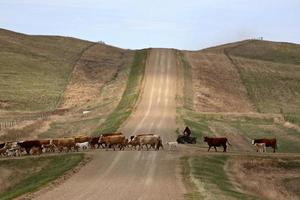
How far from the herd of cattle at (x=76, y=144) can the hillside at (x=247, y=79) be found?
3142 cm

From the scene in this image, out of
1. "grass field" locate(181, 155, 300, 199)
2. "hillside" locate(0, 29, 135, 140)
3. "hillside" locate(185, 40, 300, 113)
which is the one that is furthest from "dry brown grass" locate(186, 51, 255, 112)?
"grass field" locate(181, 155, 300, 199)

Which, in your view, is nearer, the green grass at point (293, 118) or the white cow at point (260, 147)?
the white cow at point (260, 147)

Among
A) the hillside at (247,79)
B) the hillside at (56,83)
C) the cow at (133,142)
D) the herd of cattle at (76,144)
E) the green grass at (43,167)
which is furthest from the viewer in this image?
the hillside at (247,79)

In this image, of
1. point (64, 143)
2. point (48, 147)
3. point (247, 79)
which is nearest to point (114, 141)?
point (64, 143)

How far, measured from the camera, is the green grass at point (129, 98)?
2547 inches

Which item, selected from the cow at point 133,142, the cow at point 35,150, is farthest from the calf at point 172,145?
the cow at point 35,150

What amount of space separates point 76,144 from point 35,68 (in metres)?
67.5

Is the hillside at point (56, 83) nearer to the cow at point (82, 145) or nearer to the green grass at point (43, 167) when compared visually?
the cow at point (82, 145)

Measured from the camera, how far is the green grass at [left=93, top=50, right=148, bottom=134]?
6469 cm

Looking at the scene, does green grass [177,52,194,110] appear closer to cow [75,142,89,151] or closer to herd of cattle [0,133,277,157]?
herd of cattle [0,133,277,157]

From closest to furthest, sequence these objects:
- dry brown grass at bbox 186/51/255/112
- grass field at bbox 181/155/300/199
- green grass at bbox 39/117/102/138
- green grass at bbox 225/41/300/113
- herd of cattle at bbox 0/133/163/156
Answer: grass field at bbox 181/155/300/199 < herd of cattle at bbox 0/133/163/156 < green grass at bbox 39/117/102/138 < dry brown grass at bbox 186/51/255/112 < green grass at bbox 225/41/300/113

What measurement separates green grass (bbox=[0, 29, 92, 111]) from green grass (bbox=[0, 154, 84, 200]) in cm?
4260

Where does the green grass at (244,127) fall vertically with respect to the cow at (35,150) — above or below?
above

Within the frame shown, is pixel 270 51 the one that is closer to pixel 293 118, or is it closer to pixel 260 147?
pixel 293 118
